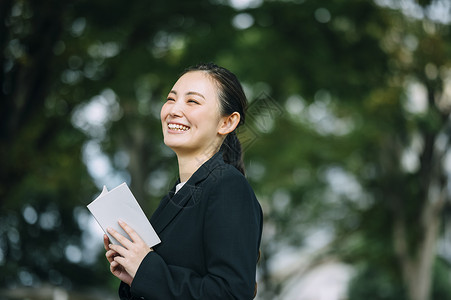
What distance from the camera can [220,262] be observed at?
6.15 feet

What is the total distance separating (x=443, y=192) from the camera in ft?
44.8

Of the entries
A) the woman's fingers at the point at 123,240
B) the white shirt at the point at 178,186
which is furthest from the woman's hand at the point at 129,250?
the white shirt at the point at 178,186

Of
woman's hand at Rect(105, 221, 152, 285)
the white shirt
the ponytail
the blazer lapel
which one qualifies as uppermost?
the ponytail

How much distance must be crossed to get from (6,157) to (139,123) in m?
5.21

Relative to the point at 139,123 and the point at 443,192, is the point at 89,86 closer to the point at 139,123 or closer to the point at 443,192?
the point at 139,123

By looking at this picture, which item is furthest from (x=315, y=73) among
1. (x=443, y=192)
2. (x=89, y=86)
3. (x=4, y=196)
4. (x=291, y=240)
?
(x=291, y=240)

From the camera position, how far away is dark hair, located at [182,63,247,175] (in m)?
2.24

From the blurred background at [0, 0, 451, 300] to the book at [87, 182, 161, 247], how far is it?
0.53 m

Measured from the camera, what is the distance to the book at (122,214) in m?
1.98

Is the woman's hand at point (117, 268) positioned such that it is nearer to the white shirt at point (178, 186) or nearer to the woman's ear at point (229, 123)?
the white shirt at point (178, 186)

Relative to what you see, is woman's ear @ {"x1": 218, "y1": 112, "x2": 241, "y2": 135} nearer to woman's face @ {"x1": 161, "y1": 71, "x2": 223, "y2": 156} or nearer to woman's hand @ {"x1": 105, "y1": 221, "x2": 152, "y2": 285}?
woman's face @ {"x1": 161, "y1": 71, "x2": 223, "y2": 156}

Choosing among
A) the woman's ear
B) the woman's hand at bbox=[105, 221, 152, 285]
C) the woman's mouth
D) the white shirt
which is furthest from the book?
the woman's ear

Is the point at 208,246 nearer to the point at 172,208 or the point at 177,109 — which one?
the point at 172,208

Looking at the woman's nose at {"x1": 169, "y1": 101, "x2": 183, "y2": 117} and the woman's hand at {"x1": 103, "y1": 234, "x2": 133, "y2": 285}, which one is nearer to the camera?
the woman's hand at {"x1": 103, "y1": 234, "x2": 133, "y2": 285}
